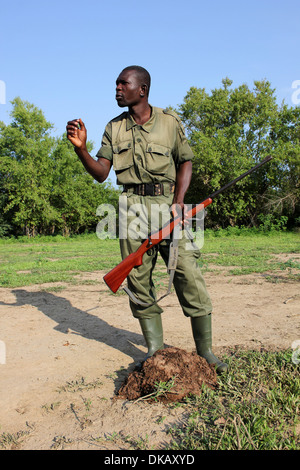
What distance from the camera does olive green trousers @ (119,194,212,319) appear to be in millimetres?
2693

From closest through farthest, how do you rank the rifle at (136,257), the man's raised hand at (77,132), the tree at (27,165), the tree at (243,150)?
1. the man's raised hand at (77,132)
2. the rifle at (136,257)
3. the tree at (243,150)
4. the tree at (27,165)

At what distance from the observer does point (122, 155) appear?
9.37ft

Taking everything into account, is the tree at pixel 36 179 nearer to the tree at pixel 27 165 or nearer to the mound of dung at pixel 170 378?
the tree at pixel 27 165

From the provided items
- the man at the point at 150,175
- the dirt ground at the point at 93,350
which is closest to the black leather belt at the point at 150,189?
the man at the point at 150,175

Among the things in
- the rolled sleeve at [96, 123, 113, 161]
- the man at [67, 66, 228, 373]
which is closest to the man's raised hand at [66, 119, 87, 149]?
the man at [67, 66, 228, 373]

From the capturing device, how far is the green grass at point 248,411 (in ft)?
5.69

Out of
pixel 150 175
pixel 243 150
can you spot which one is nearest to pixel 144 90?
pixel 150 175

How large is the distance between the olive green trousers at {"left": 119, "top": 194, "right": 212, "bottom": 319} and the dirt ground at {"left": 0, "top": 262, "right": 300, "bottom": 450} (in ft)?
1.72

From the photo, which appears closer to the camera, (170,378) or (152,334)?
(170,378)

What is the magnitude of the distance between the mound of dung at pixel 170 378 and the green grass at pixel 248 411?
76 mm

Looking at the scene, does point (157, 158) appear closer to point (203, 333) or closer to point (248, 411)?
point (203, 333)

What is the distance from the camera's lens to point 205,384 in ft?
7.77

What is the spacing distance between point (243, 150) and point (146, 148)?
22033 mm

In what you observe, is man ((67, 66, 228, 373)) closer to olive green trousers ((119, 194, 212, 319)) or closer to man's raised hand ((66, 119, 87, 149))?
olive green trousers ((119, 194, 212, 319))
